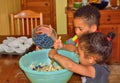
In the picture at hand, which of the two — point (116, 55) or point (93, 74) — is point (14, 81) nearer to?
point (93, 74)

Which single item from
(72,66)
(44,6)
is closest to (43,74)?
(72,66)

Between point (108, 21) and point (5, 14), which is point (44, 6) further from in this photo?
point (108, 21)

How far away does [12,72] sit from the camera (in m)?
1.75

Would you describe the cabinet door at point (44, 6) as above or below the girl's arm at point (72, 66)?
above

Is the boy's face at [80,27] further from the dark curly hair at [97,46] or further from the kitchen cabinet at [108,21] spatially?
the kitchen cabinet at [108,21]

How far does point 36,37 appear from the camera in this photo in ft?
5.65

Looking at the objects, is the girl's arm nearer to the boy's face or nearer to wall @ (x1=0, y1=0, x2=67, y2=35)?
the boy's face

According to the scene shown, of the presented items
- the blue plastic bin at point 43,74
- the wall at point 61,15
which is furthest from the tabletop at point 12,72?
the wall at point 61,15

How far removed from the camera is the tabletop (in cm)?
164

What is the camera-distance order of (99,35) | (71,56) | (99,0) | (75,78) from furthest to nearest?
1. (99,0)
2. (75,78)
3. (71,56)
4. (99,35)

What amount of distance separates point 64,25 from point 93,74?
302 centimetres

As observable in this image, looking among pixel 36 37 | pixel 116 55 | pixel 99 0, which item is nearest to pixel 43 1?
pixel 99 0

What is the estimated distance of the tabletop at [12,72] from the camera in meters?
1.64

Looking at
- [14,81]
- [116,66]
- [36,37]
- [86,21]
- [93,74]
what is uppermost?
[86,21]
